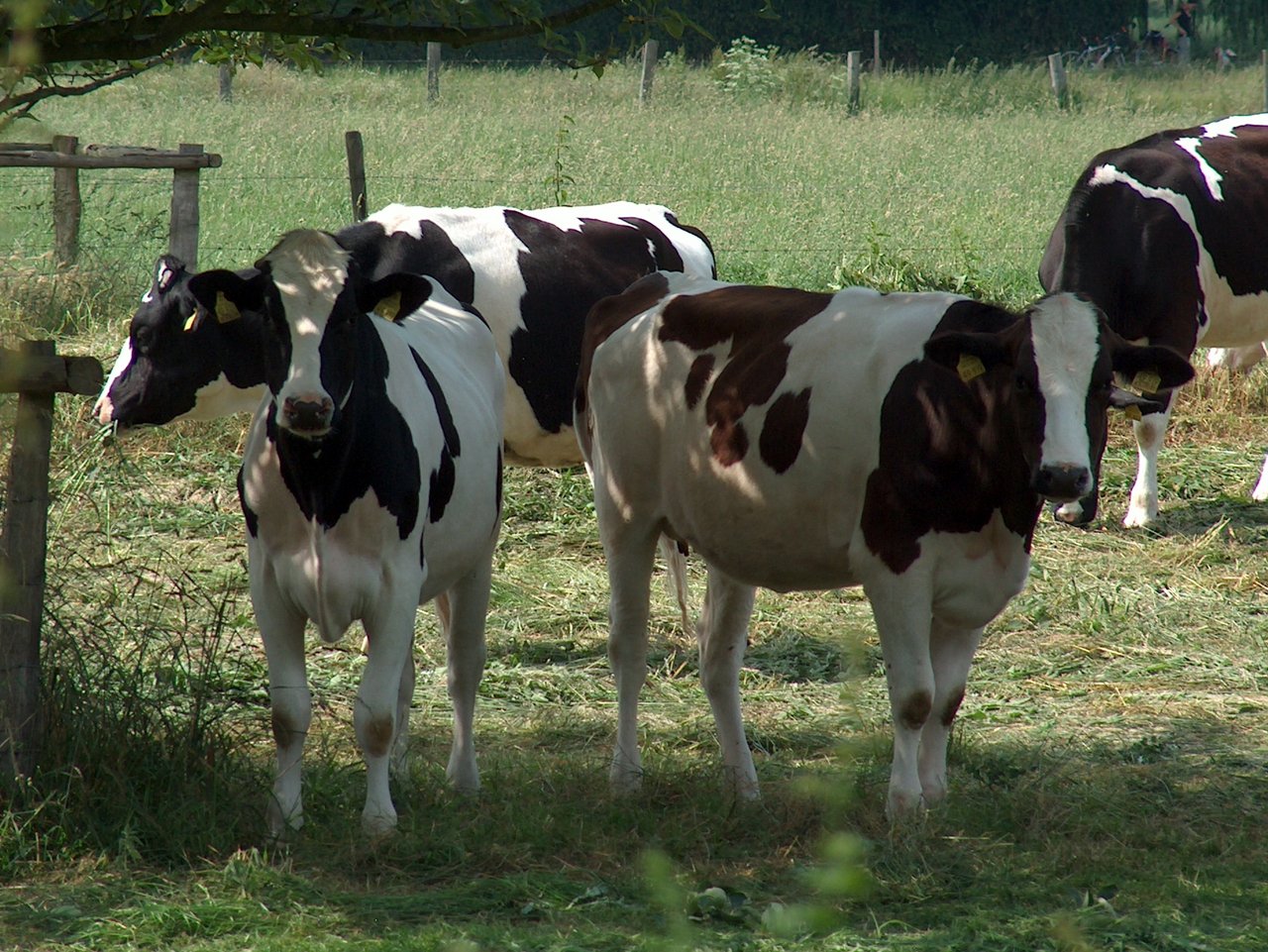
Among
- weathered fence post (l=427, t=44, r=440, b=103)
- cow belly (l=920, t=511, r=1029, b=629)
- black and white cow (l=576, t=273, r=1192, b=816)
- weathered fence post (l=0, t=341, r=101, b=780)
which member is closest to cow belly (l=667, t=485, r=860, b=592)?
black and white cow (l=576, t=273, r=1192, b=816)

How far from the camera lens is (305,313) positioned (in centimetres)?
446

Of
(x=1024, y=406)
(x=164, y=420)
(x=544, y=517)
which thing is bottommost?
(x=544, y=517)

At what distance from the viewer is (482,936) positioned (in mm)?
3855

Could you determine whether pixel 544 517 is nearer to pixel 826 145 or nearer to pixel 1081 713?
pixel 1081 713

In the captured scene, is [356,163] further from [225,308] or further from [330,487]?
[330,487]

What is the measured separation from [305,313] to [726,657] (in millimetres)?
1906

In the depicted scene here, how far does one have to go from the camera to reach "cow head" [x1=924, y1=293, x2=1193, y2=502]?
4445 millimetres

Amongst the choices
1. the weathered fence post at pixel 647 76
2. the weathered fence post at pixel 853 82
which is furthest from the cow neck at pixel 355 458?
the weathered fence post at pixel 853 82

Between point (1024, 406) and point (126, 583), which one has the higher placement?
point (1024, 406)

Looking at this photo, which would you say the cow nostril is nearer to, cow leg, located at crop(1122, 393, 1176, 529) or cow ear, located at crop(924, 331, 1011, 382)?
cow ear, located at crop(924, 331, 1011, 382)

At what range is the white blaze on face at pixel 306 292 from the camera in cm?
436

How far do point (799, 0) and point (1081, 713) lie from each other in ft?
117

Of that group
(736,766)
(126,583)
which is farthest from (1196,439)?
(126,583)

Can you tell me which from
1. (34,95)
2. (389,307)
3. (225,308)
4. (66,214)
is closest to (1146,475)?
(389,307)
